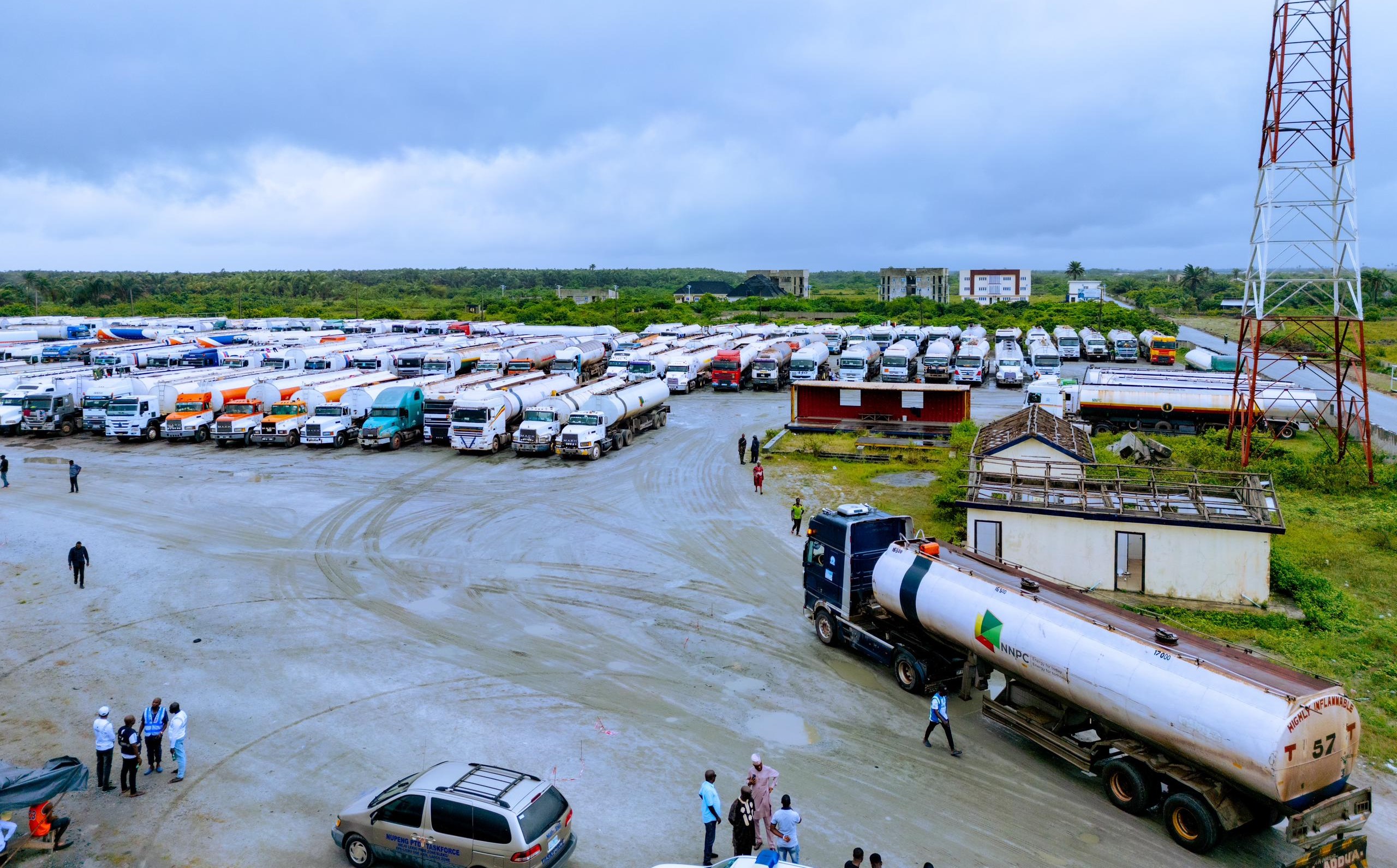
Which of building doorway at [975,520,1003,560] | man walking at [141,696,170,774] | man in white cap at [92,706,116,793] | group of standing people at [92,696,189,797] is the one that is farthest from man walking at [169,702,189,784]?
building doorway at [975,520,1003,560]

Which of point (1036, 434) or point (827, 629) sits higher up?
point (1036, 434)

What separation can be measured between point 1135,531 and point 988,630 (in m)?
8.49

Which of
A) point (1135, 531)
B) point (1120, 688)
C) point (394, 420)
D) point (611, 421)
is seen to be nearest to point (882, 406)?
point (611, 421)

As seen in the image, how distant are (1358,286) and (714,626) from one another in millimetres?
22591

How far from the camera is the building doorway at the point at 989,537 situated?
2150cm

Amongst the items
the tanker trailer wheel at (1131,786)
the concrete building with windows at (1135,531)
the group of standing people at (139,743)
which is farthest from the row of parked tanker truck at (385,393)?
the tanker trailer wheel at (1131,786)

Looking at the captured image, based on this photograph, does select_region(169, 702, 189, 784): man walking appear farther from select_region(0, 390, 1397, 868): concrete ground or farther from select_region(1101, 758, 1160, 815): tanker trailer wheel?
select_region(1101, 758, 1160, 815): tanker trailer wheel

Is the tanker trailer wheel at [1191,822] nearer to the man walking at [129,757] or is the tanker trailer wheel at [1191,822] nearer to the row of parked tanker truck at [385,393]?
the man walking at [129,757]

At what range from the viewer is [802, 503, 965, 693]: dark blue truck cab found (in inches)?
629

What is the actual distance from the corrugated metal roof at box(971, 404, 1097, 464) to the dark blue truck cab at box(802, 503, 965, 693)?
9280 millimetres

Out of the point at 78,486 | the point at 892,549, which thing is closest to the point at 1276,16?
the point at 892,549

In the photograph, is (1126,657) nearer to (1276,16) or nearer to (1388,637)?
(1388,637)

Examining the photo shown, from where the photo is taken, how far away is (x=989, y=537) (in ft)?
71.1

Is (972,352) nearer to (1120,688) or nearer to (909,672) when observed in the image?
(909,672)
